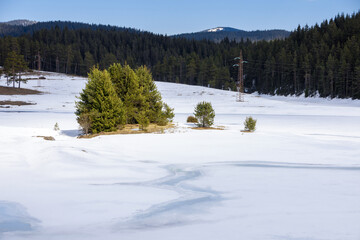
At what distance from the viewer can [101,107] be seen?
19688 millimetres

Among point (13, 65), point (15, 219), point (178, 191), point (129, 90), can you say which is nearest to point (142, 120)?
point (129, 90)

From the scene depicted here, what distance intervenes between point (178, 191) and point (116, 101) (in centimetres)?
1320

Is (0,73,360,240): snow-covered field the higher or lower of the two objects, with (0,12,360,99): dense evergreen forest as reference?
lower

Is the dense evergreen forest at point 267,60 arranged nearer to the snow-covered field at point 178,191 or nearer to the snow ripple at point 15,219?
the snow-covered field at point 178,191

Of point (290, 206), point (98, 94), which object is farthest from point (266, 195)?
point (98, 94)

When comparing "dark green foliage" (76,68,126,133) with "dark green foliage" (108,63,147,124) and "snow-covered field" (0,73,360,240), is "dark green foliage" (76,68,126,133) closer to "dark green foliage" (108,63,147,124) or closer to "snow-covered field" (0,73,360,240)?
"dark green foliage" (108,63,147,124)

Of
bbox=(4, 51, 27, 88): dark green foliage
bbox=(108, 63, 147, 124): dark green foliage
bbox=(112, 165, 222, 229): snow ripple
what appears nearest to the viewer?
bbox=(112, 165, 222, 229): snow ripple

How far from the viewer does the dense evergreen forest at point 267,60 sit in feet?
259

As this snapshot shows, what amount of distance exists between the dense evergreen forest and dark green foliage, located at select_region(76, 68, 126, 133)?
50186 mm

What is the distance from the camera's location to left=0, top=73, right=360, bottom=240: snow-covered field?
18.2 feet

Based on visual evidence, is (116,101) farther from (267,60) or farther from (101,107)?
(267,60)

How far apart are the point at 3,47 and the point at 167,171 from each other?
405ft

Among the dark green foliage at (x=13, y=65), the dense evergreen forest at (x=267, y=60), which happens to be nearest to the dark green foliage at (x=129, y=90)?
the dense evergreen forest at (x=267, y=60)

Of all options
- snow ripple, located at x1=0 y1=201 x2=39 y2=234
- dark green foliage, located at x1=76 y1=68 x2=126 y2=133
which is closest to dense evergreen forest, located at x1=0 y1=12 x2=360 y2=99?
dark green foliage, located at x1=76 y1=68 x2=126 y2=133
